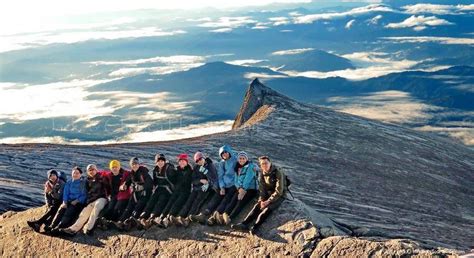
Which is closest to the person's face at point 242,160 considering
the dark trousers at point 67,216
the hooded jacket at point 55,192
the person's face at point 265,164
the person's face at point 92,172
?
the person's face at point 265,164

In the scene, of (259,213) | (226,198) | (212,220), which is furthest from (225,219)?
(226,198)

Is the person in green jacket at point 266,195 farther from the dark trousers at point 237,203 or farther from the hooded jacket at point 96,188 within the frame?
the hooded jacket at point 96,188

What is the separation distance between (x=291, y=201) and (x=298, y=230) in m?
1.64

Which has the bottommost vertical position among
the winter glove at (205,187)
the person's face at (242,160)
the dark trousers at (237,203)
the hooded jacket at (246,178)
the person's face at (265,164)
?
the dark trousers at (237,203)

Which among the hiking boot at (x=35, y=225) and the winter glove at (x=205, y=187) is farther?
the hiking boot at (x=35, y=225)

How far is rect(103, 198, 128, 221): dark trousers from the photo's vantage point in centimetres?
2362

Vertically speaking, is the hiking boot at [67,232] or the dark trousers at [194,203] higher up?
the dark trousers at [194,203]

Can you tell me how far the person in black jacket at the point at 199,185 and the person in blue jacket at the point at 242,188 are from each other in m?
0.98

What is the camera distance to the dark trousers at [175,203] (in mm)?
22922

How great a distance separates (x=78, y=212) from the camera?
957 inches

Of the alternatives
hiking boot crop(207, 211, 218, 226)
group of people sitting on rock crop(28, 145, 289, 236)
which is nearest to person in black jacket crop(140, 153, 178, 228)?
group of people sitting on rock crop(28, 145, 289, 236)

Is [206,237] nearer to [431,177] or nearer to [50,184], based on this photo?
[50,184]

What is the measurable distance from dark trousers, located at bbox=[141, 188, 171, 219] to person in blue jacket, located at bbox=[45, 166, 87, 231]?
102 inches

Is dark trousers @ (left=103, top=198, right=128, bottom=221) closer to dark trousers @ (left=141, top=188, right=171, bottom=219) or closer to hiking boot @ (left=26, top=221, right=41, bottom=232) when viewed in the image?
dark trousers @ (left=141, top=188, right=171, bottom=219)
